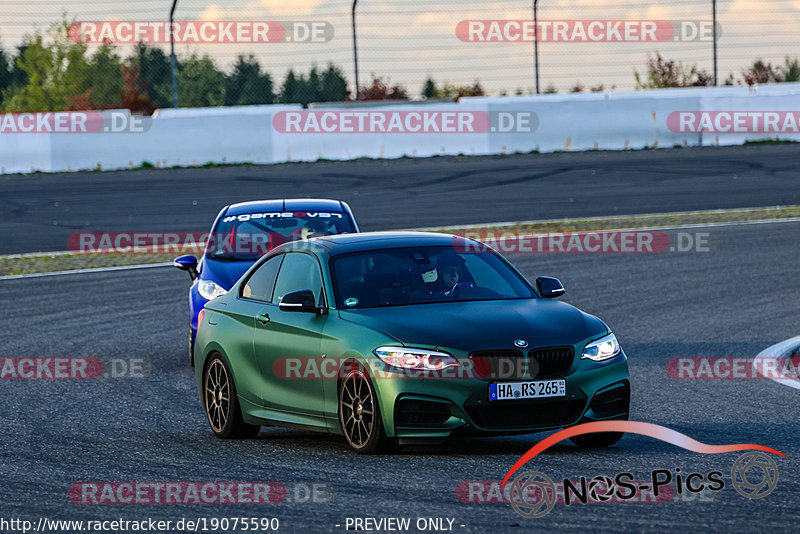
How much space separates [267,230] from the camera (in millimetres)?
14273

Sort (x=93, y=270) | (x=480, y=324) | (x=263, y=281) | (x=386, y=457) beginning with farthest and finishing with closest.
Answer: (x=93, y=270), (x=263, y=281), (x=480, y=324), (x=386, y=457)

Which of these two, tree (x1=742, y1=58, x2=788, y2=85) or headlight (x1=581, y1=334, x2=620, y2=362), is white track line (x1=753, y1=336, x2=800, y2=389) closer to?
headlight (x1=581, y1=334, x2=620, y2=362)

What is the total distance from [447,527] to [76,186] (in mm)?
24820

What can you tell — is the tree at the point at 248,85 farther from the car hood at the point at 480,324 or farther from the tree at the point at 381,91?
the car hood at the point at 480,324

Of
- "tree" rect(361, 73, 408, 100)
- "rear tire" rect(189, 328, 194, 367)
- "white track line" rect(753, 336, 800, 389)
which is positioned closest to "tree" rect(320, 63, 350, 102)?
"tree" rect(361, 73, 408, 100)

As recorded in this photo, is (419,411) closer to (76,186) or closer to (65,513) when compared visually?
(65,513)

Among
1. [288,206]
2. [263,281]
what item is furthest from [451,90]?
[263,281]

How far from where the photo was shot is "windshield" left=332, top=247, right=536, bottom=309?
9.23 meters

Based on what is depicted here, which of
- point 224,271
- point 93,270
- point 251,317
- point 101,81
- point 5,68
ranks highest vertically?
point 5,68

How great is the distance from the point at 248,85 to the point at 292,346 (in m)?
27.3

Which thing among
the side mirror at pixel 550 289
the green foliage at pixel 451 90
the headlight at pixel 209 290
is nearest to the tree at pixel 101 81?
the green foliage at pixel 451 90

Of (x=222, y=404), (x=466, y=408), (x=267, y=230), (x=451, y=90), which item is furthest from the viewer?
(x=451, y=90)

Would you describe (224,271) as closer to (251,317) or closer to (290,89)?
(251,317)

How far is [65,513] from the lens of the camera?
730cm
